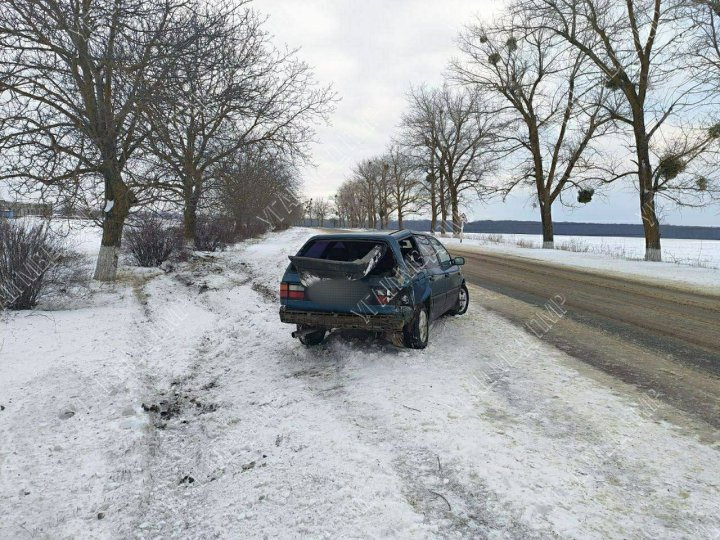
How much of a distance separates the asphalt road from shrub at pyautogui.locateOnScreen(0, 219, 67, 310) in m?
8.66

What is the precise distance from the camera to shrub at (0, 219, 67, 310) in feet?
24.0

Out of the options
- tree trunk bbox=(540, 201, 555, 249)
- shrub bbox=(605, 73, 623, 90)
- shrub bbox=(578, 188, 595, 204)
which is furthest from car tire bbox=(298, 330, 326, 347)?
tree trunk bbox=(540, 201, 555, 249)

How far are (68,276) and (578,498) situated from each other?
31.1ft

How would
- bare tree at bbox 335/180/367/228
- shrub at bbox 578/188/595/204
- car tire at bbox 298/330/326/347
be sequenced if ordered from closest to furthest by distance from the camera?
car tire at bbox 298/330/326/347, shrub at bbox 578/188/595/204, bare tree at bbox 335/180/367/228

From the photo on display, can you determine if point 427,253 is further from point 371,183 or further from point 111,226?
point 371,183

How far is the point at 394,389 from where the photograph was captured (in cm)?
435

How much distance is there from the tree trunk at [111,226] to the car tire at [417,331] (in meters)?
8.96

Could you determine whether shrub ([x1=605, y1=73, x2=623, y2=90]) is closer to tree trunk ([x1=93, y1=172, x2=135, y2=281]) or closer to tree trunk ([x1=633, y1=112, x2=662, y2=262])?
tree trunk ([x1=633, y1=112, x2=662, y2=262])

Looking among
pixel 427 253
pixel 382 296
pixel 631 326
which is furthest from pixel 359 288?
pixel 631 326

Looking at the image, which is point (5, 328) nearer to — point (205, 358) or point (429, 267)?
point (205, 358)

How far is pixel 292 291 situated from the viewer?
5.37 meters

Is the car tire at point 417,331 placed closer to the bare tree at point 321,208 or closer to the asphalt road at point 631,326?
the asphalt road at point 631,326

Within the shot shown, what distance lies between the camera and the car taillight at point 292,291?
5.31 m

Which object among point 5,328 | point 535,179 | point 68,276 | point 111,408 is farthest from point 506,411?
point 535,179
